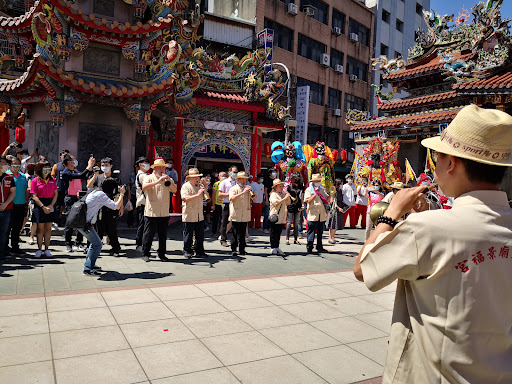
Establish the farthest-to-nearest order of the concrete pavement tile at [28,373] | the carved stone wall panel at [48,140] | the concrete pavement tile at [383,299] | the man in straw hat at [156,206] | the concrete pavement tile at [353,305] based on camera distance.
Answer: the carved stone wall panel at [48,140], the man in straw hat at [156,206], the concrete pavement tile at [383,299], the concrete pavement tile at [353,305], the concrete pavement tile at [28,373]

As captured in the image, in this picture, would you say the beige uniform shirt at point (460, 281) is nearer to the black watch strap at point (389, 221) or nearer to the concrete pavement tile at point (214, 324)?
the black watch strap at point (389, 221)

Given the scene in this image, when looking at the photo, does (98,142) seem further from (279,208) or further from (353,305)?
(353,305)

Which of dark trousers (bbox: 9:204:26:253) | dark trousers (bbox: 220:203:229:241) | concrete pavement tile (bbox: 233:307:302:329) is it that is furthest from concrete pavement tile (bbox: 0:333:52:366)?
dark trousers (bbox: 220:203:229:241)

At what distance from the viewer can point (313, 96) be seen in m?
29.7

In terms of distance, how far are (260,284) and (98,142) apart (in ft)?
24.5

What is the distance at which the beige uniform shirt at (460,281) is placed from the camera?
5.11ft

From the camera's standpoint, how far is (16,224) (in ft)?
25.7

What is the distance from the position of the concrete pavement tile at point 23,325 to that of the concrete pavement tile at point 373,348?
10.7 ft

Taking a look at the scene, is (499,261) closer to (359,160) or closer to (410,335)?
(410,335)

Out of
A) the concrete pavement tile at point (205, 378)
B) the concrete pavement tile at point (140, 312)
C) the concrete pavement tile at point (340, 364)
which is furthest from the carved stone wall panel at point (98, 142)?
the concrete pavement tile at point (340, 364)

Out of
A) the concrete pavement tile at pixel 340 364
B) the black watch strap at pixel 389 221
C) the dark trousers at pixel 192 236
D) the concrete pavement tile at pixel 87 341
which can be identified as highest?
the black watch strap at pixel 389 221

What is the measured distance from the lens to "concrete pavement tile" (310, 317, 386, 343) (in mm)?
4641

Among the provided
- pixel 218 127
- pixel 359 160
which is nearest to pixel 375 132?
pixel 359 160

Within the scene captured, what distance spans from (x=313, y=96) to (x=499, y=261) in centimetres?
2912
